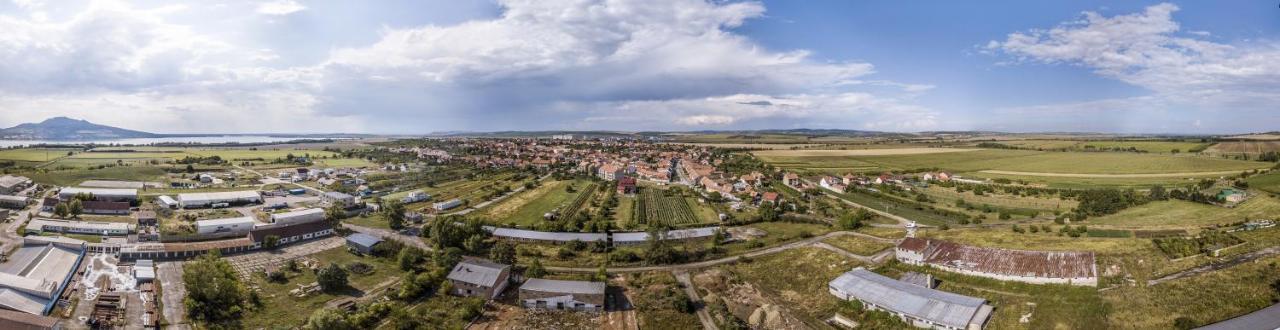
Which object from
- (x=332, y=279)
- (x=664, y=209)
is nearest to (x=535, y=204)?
(x=664, y=209)

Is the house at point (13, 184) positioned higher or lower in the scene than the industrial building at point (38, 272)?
higher

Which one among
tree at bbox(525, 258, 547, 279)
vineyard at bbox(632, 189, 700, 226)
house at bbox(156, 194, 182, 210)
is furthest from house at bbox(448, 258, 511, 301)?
house at bbox(156, 194, 182, 210)

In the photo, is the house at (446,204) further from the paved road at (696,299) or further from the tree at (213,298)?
the paved road at (696,299)

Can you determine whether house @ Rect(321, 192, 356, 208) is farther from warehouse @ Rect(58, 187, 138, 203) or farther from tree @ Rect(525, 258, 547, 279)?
tree @ Rect(525, 258, 547, 279)

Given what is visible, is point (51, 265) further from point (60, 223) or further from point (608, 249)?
point (608, 249)

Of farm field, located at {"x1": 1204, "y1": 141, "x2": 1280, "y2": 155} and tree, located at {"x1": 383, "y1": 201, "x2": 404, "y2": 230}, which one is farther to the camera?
farm field, located at {"x1": 1204, "y1": 141, "x2": 1280, "y2": 155}

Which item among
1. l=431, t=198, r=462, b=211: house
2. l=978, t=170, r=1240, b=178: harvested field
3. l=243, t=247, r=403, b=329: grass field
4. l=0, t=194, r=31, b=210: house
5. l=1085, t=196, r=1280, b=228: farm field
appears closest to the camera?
l=243, t=247, r=403, b=329: grass field

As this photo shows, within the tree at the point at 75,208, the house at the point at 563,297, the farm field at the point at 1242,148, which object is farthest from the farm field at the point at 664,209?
the farm field at the point at 1242,148
